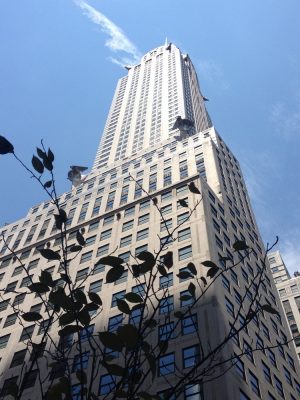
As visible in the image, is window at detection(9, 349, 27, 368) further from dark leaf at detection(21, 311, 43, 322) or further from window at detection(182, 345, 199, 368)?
dark leaf at detection(21, 311, 43, 322)

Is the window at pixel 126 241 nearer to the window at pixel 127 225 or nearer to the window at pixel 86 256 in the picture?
the window at pixel 127 225

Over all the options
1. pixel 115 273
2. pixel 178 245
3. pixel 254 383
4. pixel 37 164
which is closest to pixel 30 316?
pixel 115 273

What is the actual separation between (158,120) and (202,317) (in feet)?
230

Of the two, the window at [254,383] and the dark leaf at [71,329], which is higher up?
the window at [254,383]

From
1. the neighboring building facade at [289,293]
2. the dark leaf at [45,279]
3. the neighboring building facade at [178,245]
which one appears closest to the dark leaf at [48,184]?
the dark leaf at [45,279]

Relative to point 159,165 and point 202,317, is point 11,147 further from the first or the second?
point 159,165

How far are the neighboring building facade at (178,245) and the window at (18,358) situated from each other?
0.38 feet

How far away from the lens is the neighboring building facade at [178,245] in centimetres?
2972

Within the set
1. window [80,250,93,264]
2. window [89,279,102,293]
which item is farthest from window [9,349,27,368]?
window [80,250,93,264]

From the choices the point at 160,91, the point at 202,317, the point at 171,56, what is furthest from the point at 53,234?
the point at 171,56

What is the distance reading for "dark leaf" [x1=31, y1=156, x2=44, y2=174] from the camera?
6.45 m

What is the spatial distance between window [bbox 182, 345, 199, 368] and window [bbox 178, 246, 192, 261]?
1012cm

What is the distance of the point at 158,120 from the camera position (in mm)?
96125

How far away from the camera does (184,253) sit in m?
38.1
